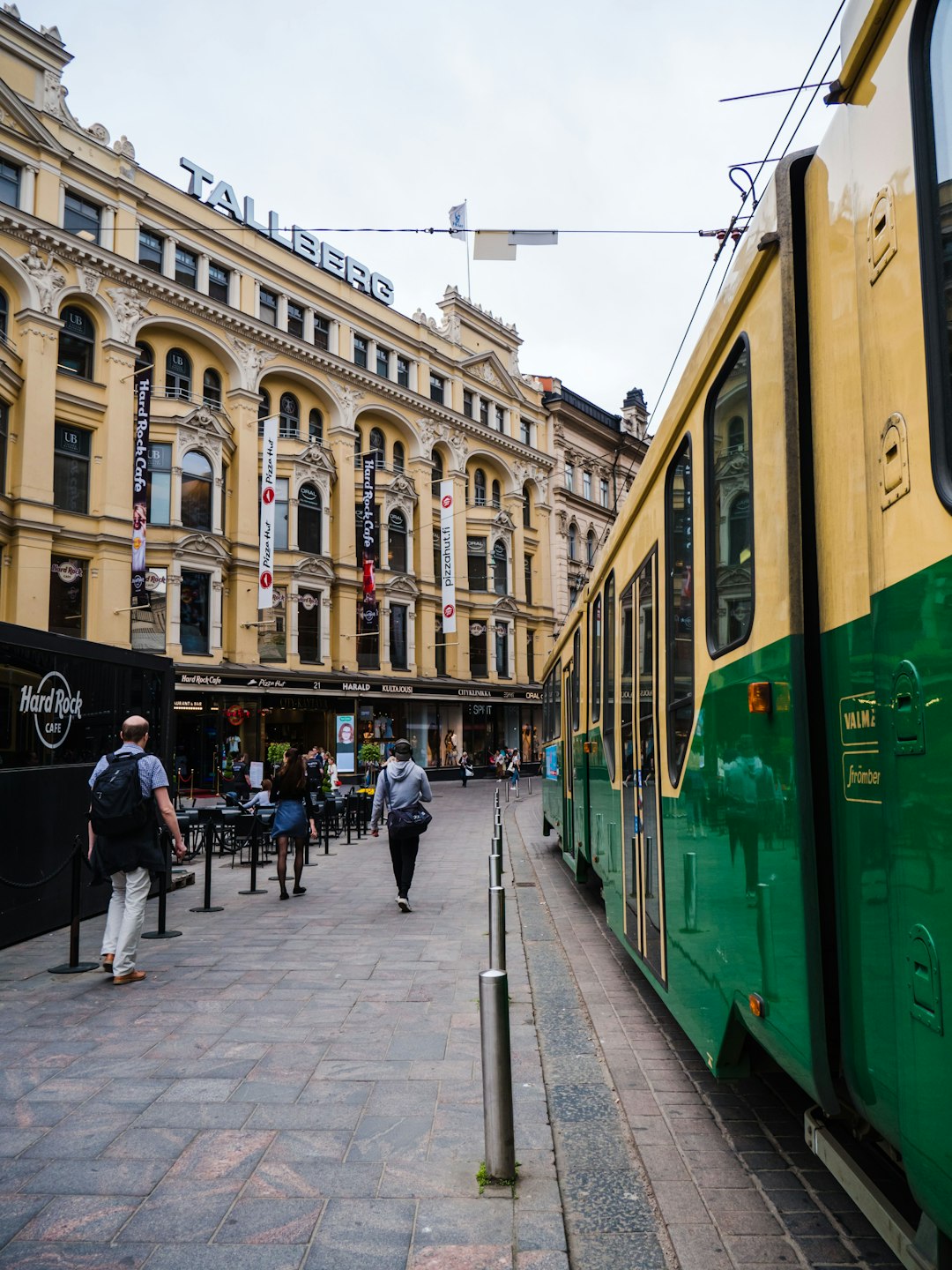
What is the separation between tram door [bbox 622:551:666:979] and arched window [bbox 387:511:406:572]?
3334 cm

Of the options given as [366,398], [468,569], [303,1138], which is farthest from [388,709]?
[303,1138]

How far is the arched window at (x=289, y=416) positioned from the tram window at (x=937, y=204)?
113ft

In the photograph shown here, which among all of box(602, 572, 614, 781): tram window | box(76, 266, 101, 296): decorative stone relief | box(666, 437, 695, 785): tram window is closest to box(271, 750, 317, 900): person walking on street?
box(602, 572, 614, 781): tram window

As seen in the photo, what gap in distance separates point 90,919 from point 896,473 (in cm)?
915

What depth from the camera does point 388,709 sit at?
38812mm

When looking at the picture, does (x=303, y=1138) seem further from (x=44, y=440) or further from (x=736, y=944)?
(x=44, y=440)

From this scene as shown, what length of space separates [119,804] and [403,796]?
3.53m

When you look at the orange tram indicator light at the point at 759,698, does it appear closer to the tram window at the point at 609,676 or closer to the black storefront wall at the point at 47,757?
the tram window at the point at 609,676

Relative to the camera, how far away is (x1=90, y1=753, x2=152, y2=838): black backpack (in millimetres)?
6793

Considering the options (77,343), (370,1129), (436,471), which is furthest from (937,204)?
(436,471)

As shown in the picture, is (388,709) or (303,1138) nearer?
(303,1138)

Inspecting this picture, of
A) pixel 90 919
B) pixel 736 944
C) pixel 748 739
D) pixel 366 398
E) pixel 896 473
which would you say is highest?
pixel 366 398

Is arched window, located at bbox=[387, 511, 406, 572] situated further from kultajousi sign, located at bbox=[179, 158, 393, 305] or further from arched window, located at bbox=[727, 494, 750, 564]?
arched window, located at bbox=[727, 494, 750, 564]

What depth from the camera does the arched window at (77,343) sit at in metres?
→ 28.0
